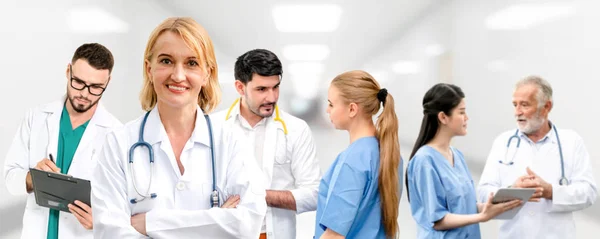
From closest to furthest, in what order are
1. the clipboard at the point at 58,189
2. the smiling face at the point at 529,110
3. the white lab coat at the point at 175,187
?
the white lab coat at the point at 175,187
the clipboard at the point at 58,189
the smiling face at the point at 529,110

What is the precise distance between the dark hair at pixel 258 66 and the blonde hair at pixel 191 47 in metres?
0.89

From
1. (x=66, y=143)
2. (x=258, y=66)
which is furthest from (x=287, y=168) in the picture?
(x=66, y=143)

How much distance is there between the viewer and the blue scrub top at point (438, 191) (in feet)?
7.59

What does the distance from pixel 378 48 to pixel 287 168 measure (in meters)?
1.16

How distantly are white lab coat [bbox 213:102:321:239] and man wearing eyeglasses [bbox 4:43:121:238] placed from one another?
1.84 feet

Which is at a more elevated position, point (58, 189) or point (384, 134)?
point (384, 134)

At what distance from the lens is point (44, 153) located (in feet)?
7.31

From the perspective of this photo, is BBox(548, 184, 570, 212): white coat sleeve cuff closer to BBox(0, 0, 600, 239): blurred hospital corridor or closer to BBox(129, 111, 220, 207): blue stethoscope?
BBox(0, 0, 600, 239): blurred hospital corridor

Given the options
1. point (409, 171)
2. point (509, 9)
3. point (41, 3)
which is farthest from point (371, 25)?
point (41, 3)

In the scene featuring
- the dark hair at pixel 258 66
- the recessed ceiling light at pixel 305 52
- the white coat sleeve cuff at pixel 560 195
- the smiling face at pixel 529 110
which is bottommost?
the white coat sleeve cuff at pixel 560 195

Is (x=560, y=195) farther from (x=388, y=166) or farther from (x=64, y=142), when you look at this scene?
(x=64, y=142)

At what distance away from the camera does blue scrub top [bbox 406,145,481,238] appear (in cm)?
231

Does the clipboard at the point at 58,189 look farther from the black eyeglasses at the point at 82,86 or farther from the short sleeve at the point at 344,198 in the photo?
the short sleeve at the point at 344,198

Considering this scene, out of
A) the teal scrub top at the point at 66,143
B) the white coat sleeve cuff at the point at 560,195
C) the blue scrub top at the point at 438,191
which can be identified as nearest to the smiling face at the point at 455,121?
the blue scrub top at the point at 438,191
